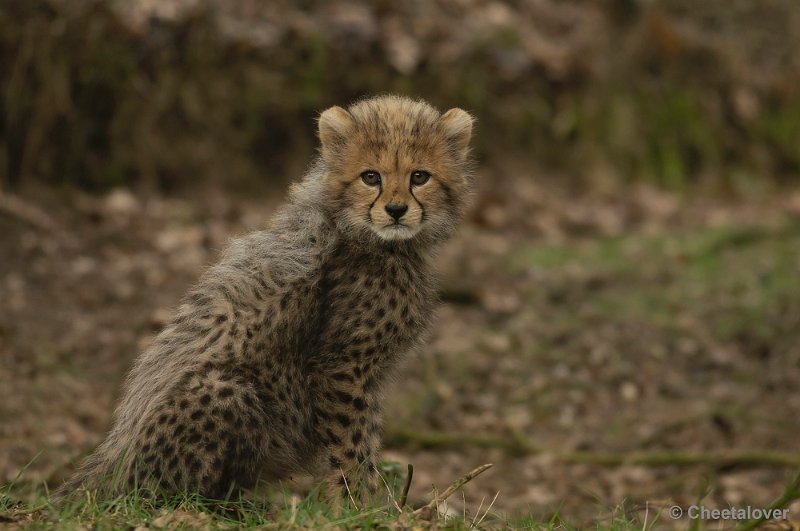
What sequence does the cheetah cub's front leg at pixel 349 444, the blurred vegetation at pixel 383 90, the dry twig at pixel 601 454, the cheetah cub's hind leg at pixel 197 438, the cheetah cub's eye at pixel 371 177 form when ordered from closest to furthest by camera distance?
the cheetah cub's hind leg at pixel 197 438 < the cheetah cub's front leg at pixel 349 444 < the cheetah cub's eye at pixel 371 177 < the dry twig at pixel 601 454 < the blurred vegetation at pixel 383 90

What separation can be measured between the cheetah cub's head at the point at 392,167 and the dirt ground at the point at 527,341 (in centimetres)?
193

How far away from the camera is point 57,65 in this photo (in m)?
10.1

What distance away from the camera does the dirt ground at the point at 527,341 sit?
7.56 m

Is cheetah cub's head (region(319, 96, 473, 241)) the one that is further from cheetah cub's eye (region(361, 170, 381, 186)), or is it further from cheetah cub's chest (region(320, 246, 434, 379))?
cheetah cub's chest (region(320, 246, 434, 379))

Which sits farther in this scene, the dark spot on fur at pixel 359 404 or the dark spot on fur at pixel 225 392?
the dark spot on fur at pixel 359 404

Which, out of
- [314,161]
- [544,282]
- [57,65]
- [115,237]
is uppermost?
[57,65]

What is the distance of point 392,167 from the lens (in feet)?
17.2

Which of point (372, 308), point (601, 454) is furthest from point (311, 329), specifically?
point (601, 454)

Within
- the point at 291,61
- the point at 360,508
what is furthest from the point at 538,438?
the point at 291,61

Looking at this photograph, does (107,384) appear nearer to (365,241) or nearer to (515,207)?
(365,241)

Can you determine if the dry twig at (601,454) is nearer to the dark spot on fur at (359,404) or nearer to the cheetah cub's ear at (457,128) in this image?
the dark spot on fur at (359,404)

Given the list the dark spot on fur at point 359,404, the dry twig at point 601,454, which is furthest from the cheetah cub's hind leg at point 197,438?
the dry twig at point 601,454

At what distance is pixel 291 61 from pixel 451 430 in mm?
4937

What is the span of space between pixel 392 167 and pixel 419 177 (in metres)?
0.17
